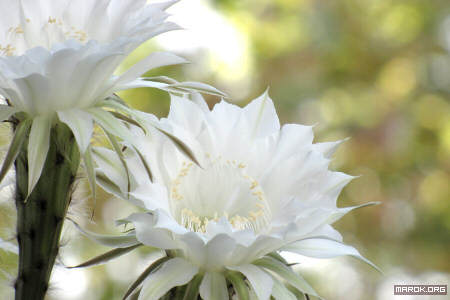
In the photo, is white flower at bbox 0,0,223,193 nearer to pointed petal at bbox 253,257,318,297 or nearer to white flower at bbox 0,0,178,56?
white flower at bbox 0,0,178,56

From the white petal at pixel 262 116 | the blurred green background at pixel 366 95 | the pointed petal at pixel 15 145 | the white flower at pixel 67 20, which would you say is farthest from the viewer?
the blurred green background at pixel 366 95

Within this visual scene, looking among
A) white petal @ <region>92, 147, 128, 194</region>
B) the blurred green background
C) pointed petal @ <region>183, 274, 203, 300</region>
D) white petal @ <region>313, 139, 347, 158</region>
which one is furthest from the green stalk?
the blurred green background

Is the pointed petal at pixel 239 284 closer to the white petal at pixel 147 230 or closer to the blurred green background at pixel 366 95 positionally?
the white petal at pixel 147 230

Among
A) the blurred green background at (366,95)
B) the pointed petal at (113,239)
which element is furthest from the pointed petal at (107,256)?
the blurred green background at (366,95)

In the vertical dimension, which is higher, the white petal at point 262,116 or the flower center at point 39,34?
the flower center at point 39,34

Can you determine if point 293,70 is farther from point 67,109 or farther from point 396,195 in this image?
point 67,109

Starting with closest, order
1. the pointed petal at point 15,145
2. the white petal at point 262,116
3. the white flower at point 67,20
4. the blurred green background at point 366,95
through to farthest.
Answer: the pointed petal at point 15,145 → the white flower at point 67,20 → the white petal at point 262,116 → the blurred green background at point 366,95

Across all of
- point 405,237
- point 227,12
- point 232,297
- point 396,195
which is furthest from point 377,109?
point 232,297

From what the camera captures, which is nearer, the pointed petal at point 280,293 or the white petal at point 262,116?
the pointed petal at point 280,293
